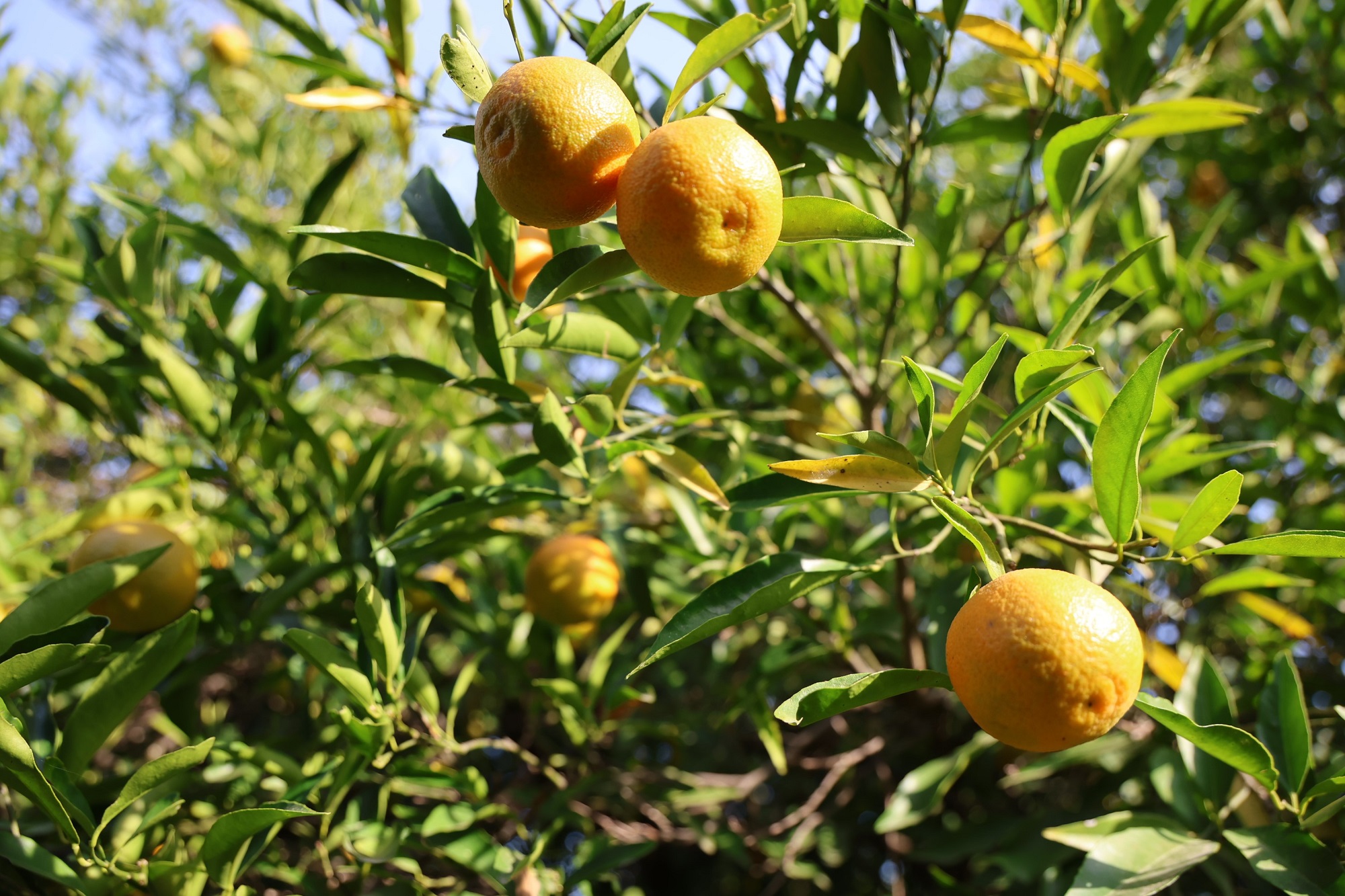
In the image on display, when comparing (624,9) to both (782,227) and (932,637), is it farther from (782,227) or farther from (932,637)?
(932,637)

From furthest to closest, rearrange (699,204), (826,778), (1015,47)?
(826,778) < (1015,47) < (699,204)

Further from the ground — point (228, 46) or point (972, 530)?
point (228, 46)

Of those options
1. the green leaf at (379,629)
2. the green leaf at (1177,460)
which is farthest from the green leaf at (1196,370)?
the green leaf at (379,629)

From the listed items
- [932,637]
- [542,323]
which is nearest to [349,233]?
[542,323]

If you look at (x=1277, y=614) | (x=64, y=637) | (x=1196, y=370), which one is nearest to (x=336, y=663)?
(x=64, y=637)

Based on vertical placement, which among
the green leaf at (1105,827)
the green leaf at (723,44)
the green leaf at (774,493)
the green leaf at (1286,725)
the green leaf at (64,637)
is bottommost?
the green leaf at (1105,827)

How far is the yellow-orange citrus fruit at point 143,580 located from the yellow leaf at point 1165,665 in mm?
1621

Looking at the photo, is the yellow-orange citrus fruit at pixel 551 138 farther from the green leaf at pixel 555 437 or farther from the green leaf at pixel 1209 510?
the green leaf at pixel 1209 510

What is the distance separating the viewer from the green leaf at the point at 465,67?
2.72 feet

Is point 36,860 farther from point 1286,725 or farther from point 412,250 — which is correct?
→ point 1286,725

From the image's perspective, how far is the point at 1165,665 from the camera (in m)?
1.50

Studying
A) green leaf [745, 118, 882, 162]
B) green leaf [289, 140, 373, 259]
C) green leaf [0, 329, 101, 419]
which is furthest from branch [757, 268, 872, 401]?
green leaf [0, 329, 101, 419]

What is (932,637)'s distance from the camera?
1.26 m

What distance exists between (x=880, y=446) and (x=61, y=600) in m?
1.01
